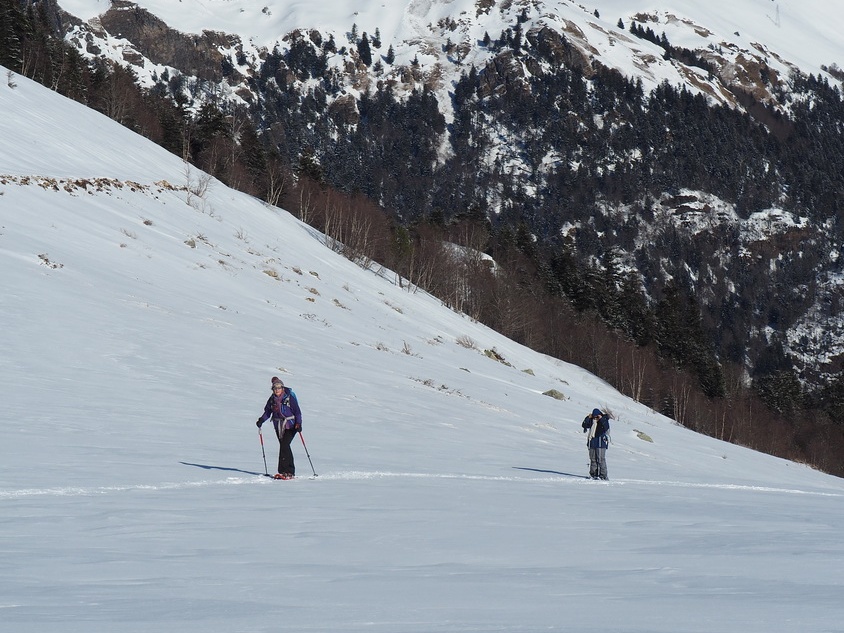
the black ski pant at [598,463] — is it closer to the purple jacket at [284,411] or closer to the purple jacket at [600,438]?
the purple jacket at [600,438]

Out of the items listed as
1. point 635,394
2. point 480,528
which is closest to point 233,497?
point 480,528

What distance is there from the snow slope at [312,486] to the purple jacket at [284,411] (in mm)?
808

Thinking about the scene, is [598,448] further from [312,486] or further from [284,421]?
[312,486]

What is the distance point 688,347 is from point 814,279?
116 m

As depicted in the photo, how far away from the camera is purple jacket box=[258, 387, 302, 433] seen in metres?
12.2

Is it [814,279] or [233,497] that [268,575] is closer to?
[233,497]

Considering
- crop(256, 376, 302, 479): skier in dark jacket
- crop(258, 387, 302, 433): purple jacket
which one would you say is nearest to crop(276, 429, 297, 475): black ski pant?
crop(256, 376, 302, 479): skier in dark jacket

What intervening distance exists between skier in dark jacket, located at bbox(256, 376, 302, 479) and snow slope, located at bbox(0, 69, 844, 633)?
0.46m

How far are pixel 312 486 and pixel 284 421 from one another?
1404mm

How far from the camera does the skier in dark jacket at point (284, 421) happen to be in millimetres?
11883

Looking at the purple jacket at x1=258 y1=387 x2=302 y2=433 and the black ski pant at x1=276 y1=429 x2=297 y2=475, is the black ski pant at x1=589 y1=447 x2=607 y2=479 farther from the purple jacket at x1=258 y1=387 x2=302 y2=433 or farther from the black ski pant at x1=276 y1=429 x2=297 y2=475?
the black ski pant at x1=276 y1=429 x2=297 y2=475

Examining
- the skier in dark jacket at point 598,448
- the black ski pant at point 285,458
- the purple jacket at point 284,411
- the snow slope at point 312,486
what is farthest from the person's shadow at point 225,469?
the skier in dark jacket at point 598,448

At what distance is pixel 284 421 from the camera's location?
12.2 metres

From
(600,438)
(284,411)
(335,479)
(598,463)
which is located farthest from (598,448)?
(284,411)
